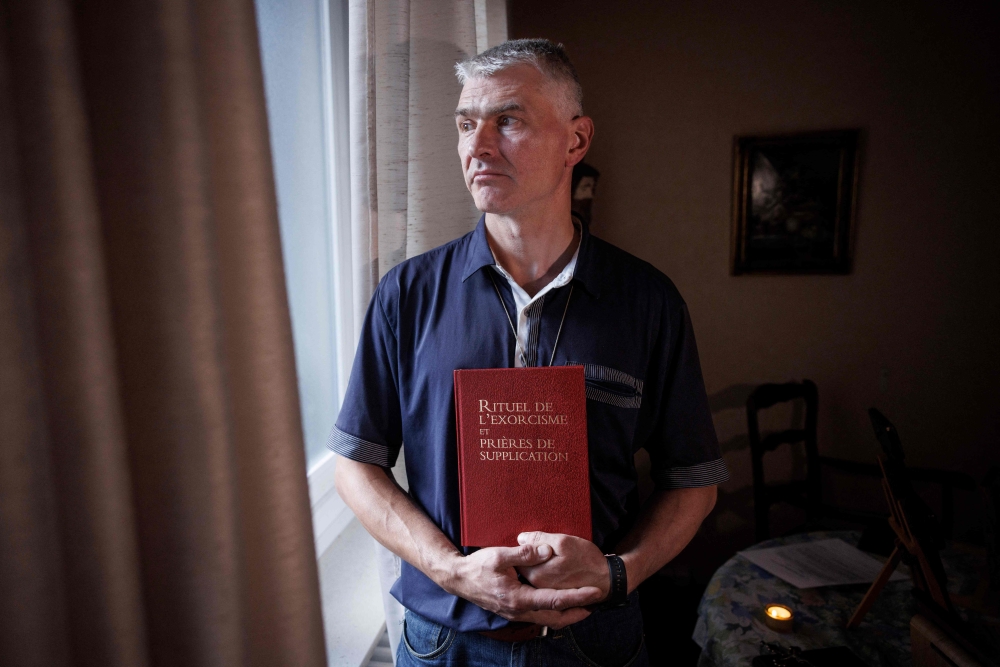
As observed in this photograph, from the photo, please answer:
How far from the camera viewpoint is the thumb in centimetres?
79

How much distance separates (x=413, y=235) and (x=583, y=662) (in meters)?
0.98

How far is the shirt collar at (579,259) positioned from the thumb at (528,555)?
44 centimetres

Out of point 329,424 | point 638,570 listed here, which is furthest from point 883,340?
point 329,424

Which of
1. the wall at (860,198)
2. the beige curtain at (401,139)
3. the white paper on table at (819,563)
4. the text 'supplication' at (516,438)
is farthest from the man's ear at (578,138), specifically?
the wall at (860,198)

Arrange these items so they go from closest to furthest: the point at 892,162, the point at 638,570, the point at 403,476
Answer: the point at 638,570 < the point at 403,476 < the point at 892,162

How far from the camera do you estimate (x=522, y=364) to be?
3.14ft

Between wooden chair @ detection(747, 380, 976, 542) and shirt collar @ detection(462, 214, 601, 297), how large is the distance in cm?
158

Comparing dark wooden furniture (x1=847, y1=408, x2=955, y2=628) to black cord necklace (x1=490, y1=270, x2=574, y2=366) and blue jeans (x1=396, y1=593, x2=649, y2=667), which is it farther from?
black cord necklace (x1=490, y1=270, x2=574, y2=366)

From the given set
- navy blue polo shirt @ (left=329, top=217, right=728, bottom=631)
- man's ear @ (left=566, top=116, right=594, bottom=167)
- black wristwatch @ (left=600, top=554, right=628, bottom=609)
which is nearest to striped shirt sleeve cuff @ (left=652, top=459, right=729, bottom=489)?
navy blue polo shirt @ (left=329, top=217, right=728, bottom=631)

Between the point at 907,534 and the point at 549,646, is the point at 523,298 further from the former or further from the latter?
the point at 907,534

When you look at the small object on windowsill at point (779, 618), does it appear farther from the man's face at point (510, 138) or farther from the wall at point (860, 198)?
the wall at point (860, 198)

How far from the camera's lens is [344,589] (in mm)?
1414

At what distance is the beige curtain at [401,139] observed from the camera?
115 cm

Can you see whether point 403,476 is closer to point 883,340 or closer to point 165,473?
point 165,473
